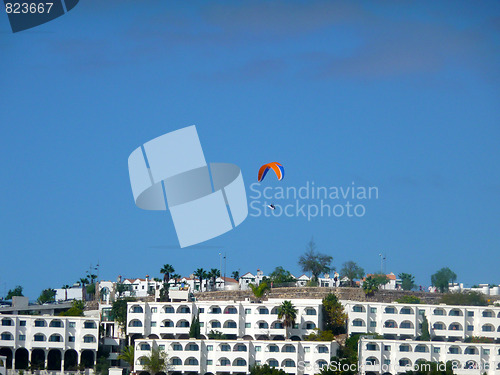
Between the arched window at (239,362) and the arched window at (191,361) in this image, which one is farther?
the arched window at (191,361)

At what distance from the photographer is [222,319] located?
99.1 metres

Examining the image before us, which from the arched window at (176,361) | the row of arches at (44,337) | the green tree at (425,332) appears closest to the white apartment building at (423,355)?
the green tree at (425,332)

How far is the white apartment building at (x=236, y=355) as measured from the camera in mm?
90812

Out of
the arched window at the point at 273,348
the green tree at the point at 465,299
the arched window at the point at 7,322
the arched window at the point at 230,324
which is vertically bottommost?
the arched window at the point at 273,348

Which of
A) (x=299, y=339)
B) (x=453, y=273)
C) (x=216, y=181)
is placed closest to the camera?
(x=299, y=339)

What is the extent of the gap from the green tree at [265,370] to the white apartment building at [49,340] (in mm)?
18580

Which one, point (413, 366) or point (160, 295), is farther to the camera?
point (160, 295)

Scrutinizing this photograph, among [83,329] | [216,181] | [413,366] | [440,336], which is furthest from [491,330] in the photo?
[83,329]

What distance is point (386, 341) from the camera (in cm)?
9225

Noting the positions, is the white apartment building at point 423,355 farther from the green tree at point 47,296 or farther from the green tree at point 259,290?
the green tree at point 47,296

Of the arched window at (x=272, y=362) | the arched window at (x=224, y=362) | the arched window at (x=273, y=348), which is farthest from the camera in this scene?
the arched window at (x=273, y=348)

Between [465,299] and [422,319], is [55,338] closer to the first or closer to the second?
[422,319]

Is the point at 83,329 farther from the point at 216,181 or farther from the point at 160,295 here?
the point at 216,181

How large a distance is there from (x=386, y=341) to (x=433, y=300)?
64.2ft
